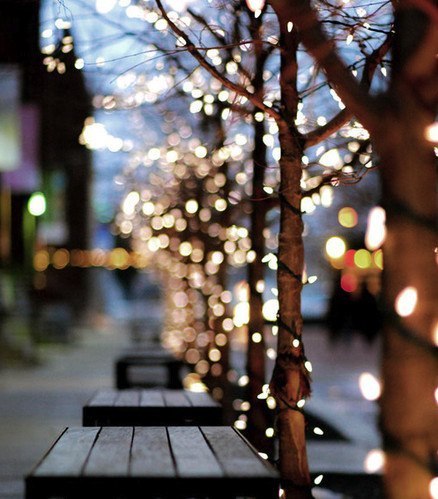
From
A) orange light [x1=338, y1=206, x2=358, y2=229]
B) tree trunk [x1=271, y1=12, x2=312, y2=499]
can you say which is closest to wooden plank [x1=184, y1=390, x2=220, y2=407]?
tree trunk [x1=271, y1=12, x2=312, y2=499]

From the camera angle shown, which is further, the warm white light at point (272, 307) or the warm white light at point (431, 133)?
the warm white light at point (272, 307)

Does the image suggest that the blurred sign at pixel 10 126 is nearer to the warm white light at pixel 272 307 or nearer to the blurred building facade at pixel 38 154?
the blurred building facade at pixel 38 154

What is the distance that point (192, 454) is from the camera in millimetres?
5062

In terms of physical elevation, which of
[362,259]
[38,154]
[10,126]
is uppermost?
[38,154]

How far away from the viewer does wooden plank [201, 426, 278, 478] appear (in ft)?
15.2

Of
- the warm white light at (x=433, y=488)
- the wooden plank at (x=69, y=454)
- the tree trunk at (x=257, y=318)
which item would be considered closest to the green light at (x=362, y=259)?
the tree trunk at (x=257, y=318)

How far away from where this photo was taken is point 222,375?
1262cm

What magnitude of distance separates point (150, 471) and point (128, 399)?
3.55 m

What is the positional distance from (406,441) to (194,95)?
5650mm

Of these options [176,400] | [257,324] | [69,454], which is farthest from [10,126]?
[69,454]

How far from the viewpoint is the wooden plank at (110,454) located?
4.59 metres

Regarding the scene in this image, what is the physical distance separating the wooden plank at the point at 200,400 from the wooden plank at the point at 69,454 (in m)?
1.90

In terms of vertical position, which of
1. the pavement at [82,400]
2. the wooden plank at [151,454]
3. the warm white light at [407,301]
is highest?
the warm white light at [407,301]

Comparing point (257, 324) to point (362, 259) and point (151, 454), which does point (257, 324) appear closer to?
point (151, 454)
